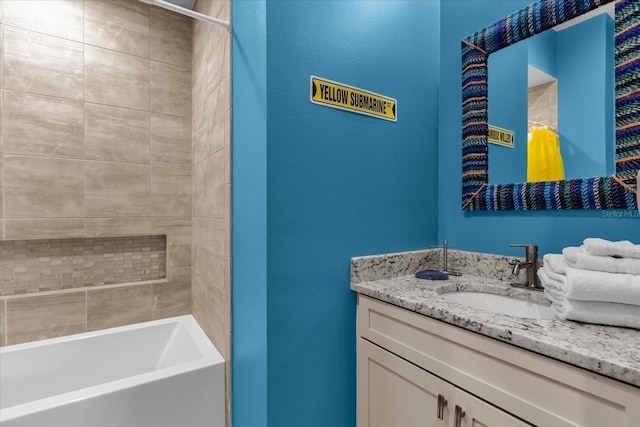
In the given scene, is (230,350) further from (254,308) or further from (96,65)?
(96,65)

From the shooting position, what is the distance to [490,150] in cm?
136

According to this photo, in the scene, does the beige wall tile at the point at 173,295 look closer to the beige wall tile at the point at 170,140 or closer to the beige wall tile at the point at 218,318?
the beige wall tile at the point at 218,318

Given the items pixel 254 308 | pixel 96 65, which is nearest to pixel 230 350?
pixel 254 308

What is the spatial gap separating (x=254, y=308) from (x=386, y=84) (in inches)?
42.5

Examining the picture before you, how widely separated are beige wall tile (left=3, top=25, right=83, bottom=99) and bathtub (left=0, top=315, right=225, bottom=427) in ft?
4.72

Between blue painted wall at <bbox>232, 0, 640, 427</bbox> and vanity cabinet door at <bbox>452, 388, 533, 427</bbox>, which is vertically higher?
blue painted wall at <bbox>232, 0, 640, 427</bbox>

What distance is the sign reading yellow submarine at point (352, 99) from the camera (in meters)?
1.15

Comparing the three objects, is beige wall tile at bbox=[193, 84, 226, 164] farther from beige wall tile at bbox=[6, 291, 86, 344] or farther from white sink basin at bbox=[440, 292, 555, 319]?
white sink basin at bbox=[440, 292, 555, 319]

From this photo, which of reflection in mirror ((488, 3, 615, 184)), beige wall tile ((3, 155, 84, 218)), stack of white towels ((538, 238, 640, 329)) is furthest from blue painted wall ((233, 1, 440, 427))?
beige wall tile ((3, 155, 84, 218))

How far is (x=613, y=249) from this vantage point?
2.59 ft

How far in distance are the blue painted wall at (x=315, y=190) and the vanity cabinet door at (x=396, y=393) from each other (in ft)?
0.24

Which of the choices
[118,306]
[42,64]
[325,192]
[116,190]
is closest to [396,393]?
[325,192]

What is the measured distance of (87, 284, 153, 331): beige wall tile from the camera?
191 centimetres

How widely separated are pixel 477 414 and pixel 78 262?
220 cm
